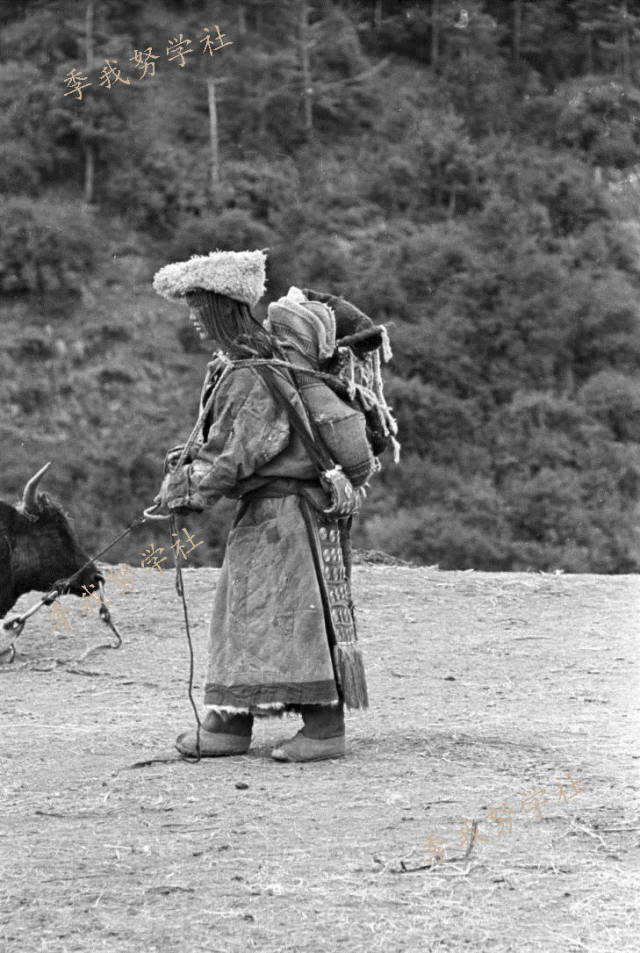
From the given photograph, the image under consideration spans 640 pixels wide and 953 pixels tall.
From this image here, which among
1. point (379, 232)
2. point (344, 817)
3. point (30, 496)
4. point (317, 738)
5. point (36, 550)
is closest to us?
point (344, 817)

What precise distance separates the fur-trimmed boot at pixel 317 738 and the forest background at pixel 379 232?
15.1 m

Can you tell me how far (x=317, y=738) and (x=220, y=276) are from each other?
1.72 m

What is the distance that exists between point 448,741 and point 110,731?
1422mm

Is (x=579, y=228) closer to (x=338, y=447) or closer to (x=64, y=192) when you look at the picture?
(x=64, y=192)

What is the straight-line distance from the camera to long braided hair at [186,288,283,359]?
16.3ft

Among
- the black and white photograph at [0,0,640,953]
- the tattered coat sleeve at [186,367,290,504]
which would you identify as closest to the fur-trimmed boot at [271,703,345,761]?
the black and white photograph at [0,0,640,953]

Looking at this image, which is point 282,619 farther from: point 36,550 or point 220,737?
point 36,550

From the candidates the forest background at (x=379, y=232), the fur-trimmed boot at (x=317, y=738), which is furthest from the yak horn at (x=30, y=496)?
the forest background at (x=379, y=232)

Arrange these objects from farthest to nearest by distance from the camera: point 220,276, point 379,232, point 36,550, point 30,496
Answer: point 379,232 → point 36,550 → point 30,496 → point 220,276

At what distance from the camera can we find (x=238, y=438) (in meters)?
4.89

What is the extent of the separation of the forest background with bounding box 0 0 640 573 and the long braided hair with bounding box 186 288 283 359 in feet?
49.6

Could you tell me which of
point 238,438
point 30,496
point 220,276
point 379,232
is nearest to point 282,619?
point 238,438

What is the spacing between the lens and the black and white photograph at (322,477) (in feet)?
12.5

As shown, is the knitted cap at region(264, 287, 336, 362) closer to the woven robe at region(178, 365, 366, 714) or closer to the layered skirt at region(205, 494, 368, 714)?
the woven robe at region(178, 365, 366, 714)
